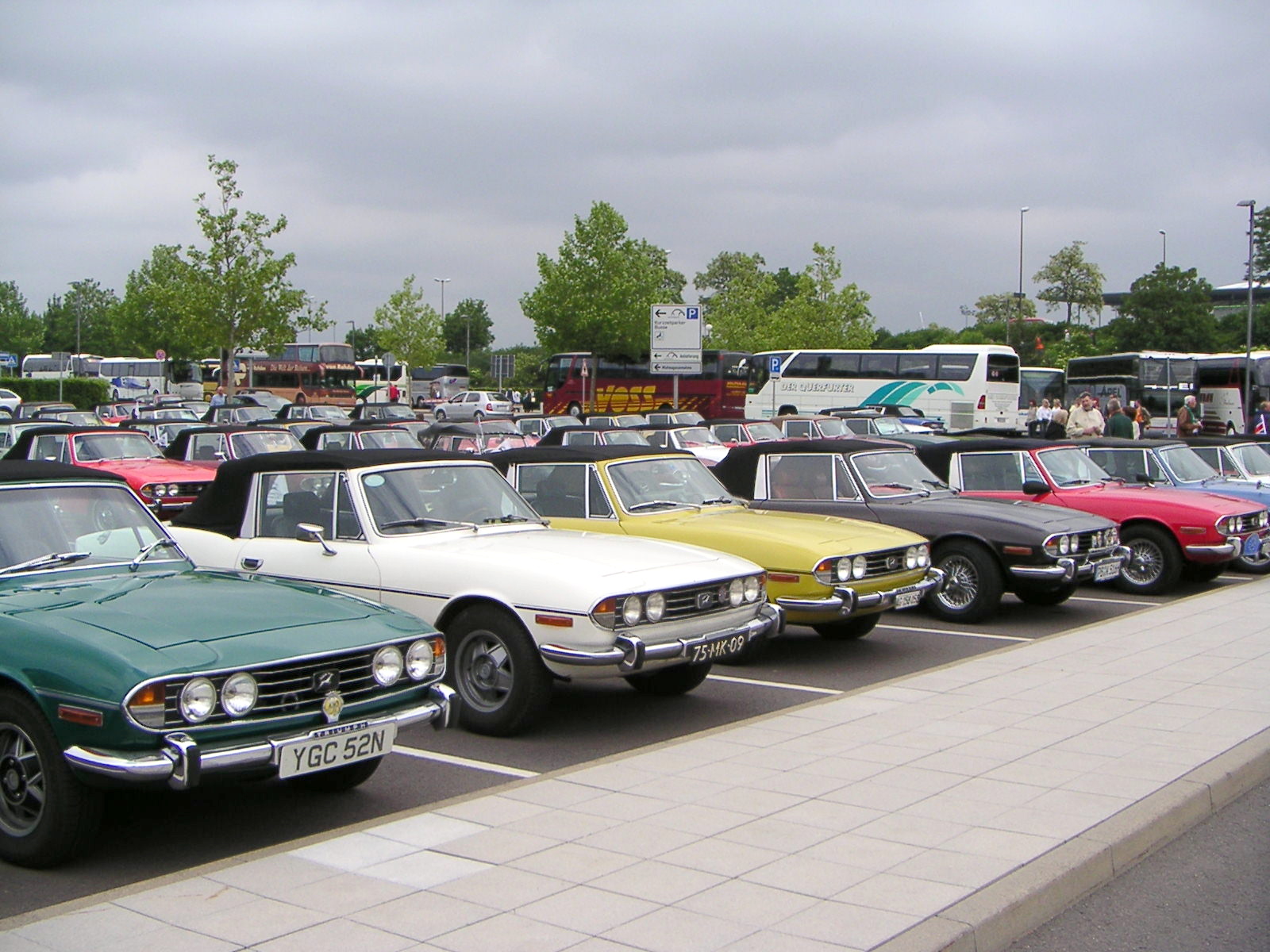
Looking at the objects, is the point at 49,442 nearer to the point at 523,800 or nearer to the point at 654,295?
the point at 523,800

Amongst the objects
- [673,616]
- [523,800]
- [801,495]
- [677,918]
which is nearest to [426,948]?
[677,918]

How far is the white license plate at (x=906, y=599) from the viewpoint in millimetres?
9867

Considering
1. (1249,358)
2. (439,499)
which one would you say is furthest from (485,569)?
(1249,358)

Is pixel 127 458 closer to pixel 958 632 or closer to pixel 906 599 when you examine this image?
pixel 958 632

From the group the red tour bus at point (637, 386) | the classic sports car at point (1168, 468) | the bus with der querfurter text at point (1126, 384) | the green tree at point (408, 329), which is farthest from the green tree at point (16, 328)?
the classic sports car at point (1168, 468)

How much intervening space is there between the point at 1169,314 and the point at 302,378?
4992cm

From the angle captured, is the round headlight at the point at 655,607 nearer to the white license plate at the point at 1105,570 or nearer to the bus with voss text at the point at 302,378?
the white license plate at the point at 1105,570

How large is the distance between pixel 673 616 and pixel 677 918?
3.05m

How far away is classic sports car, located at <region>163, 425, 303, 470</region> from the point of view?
2022 cm

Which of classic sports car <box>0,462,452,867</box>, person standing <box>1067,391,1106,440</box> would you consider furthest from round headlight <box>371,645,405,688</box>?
person standing <box>1067,391,1106,440</box>

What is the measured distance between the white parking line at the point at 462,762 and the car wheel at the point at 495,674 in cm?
40

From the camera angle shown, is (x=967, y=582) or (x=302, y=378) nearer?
(x=967, y=582)

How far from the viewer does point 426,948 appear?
13.4 ft

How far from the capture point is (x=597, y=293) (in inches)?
2053
